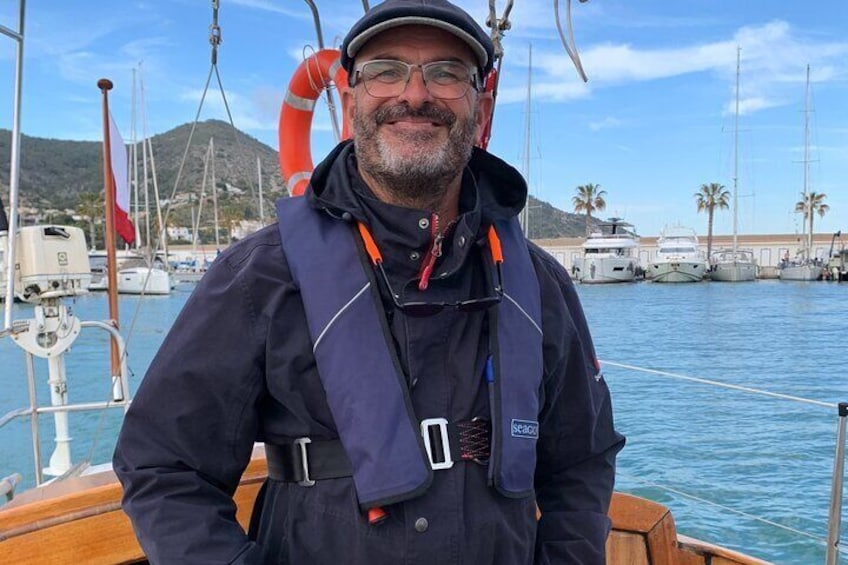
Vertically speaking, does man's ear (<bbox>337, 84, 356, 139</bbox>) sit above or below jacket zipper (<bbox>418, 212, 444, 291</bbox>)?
above

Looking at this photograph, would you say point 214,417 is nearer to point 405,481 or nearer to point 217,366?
point 217,366

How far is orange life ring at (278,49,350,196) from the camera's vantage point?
12.0ft

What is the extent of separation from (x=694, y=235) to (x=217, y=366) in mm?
54058

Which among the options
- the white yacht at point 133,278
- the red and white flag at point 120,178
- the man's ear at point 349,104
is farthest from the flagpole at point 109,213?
the white yacht at point 133,278

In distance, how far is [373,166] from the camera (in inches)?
58.3

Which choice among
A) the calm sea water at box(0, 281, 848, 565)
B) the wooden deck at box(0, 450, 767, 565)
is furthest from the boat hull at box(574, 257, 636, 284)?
the wooden deck at box(0, 450, 767, 565)

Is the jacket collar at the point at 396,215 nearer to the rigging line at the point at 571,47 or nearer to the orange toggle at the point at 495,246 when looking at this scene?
the orange toggle at the point at 495,246

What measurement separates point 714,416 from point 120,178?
8.79m

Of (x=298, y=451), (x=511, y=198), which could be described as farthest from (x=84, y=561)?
(x=511, y=198)

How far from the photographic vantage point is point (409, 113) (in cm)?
147

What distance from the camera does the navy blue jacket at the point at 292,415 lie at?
4.26ft

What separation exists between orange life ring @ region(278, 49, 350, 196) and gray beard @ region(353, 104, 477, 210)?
222 centimetres

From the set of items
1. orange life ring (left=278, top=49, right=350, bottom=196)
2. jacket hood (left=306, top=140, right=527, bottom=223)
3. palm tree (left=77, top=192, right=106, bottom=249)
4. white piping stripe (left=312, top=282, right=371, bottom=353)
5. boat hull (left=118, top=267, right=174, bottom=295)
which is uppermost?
palm tree (left=77, top=192, right=106, bottom=249)

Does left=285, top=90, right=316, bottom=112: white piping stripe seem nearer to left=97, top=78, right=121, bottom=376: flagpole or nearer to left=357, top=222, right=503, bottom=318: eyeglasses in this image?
left=97, top=78, right=121, bottom=376: flagpole
